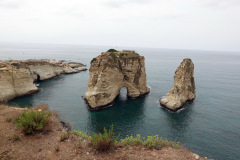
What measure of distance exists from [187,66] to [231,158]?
84.7 ft

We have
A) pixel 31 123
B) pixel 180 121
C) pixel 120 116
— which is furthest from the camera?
pixel 120 116

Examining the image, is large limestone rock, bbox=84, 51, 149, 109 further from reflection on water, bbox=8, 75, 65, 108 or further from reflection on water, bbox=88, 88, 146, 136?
reflection on water, bbox=8, 75, 65, 108

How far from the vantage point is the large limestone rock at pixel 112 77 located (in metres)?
41.1

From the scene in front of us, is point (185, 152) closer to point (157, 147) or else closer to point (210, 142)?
point (157, 147)

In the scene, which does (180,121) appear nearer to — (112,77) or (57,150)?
(112,77)

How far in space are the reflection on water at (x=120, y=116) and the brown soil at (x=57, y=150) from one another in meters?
14.8

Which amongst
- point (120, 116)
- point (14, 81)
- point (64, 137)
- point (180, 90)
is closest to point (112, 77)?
point (120, 116)

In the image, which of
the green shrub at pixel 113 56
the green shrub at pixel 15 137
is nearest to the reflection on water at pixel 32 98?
the green shrub at pixel 113 56

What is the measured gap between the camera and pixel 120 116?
119 feet

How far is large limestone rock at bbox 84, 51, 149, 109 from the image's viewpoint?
4109 centimetres

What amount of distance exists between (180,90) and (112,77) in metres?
19.3

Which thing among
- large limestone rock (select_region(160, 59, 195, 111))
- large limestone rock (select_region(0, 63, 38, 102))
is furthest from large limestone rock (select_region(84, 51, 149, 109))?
large limestone rock (select_region(0, 63, 38, 102))

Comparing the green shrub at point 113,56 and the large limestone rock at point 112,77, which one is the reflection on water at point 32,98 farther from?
the green shrub at point 113,56

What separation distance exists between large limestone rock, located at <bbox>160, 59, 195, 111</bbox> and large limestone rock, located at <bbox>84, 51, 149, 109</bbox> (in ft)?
34.6
